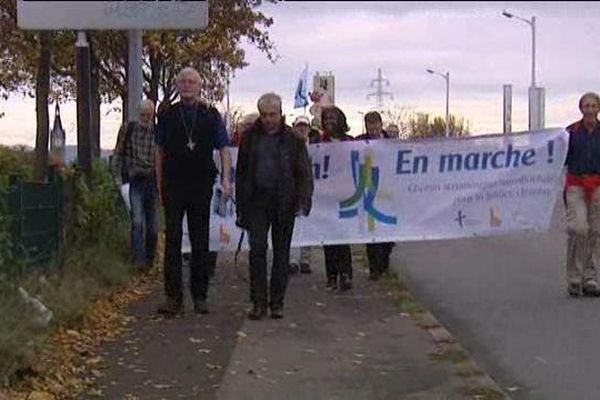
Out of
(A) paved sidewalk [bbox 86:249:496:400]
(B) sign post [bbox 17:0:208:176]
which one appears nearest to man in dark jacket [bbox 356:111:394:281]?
(A) paved sidewalk [bbox 86:249:496:400]

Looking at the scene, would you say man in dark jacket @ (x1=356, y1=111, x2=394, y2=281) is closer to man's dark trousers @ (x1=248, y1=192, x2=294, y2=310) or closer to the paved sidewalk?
the paved sidewalk

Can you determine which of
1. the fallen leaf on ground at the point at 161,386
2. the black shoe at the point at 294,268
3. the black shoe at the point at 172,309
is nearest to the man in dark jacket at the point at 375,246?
the black shoe at the point at 294,268

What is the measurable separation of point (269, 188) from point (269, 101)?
664 mm

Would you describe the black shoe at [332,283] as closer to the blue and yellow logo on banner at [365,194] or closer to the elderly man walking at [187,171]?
the blue and yellow logo on banner at [365,194]

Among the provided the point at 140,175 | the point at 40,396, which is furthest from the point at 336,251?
the point at 40,396

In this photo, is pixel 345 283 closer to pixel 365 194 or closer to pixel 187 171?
pixel 365 194

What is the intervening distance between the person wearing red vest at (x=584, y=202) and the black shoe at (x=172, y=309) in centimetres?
368

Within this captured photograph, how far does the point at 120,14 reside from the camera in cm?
633

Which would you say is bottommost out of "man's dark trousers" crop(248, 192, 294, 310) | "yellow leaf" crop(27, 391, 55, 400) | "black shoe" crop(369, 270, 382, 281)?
"yellow leaf" crop(27, 391, 55, 400)

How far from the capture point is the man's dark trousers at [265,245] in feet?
31.7

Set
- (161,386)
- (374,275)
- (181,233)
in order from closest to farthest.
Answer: (161,386)
(181,233)
(374,275)

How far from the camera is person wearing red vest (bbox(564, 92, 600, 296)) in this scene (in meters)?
11.2

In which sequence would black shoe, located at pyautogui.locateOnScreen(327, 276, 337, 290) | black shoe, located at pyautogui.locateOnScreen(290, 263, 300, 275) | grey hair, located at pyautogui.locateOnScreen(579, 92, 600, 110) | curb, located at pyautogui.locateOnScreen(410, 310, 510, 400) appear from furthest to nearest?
1. black shoe, located at pyautogui.locateOnScreen(290, 263, 300, 275)
2. black shoe, located at pyautogui.locateOnScreen(327, 276, 337, 290)
3. grey hair, located at pyautogui.locateOnScreen(579, 92, 600, 110)
4. curb, located at pyautogui.locateOnScreen(410, 310, 510, 400)

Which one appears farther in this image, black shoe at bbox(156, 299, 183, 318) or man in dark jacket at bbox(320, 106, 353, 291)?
man in dark jacket at bbox(320, 106, 353, 291)
